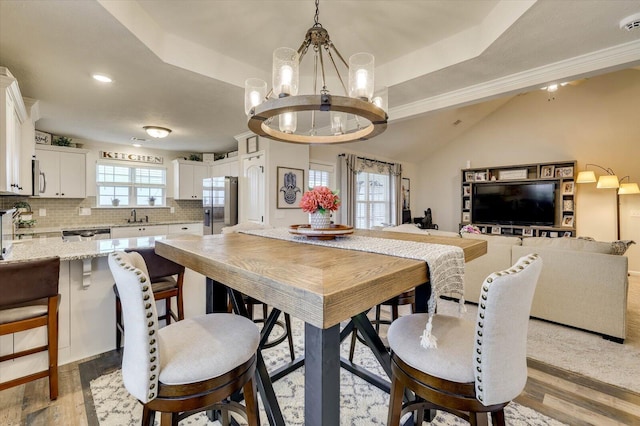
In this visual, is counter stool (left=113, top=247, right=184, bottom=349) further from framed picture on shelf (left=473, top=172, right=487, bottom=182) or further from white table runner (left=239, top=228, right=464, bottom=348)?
A: framed picture on shelf (left=473, top=172, right=487, bottom=182)

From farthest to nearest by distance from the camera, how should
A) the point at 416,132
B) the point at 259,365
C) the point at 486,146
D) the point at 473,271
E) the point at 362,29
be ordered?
1. the point at 486,146
2. the point at 416,132
3. the point at 473,271
4. the point at 362,29
5. the point at 259,365

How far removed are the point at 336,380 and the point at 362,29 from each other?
102 inches

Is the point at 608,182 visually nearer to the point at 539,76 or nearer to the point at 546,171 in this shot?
the point at 546,171

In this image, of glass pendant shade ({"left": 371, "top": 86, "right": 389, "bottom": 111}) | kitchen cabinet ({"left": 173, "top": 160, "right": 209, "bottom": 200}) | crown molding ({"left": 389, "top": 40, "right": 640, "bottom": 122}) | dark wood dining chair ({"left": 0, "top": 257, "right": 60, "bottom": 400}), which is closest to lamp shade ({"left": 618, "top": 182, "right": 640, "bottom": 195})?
crown molding ({"left": 389, "top": 40, "right": 640, "bottom": 122})

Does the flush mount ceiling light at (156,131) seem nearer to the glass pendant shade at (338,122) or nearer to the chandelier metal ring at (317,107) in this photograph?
the chandelier metal ring at (317,107)

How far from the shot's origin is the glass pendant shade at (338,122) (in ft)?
6.66

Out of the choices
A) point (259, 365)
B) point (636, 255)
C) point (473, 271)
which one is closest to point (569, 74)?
point (473, 271)

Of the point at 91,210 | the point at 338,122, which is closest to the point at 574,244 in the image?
the point at 338,122

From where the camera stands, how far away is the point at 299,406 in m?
1.71

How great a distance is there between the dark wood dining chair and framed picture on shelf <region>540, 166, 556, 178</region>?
7.70 m

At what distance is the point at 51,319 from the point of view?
170 centimetres

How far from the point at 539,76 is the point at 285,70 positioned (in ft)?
8.36

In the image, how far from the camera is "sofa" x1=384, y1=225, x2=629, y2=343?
8.20 feet

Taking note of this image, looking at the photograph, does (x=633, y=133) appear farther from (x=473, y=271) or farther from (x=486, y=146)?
(x=473, y=271)
